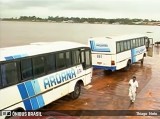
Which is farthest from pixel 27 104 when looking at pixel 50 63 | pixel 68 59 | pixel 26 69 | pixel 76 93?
pixel 76 93

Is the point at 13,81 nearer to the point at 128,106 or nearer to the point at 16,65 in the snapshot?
the point at 16,65

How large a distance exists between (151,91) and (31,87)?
25.9 ft

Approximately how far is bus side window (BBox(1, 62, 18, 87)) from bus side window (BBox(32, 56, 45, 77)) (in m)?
1.08

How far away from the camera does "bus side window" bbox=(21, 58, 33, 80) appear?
1065 centimetres

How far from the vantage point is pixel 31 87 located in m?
10.9

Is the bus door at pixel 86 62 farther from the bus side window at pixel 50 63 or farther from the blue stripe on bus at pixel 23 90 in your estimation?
the blue stripe on bus at pixel 23 90

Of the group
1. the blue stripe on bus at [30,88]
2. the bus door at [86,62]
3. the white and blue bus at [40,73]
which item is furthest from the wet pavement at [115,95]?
the blue stripe on bus at [30,88]

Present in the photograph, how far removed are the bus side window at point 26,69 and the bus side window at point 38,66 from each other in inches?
9.4

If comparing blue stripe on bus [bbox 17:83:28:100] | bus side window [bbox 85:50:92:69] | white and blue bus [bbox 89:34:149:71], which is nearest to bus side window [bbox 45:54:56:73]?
blue stripe on bus [bbox 17:83:28:100]

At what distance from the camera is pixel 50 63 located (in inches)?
485

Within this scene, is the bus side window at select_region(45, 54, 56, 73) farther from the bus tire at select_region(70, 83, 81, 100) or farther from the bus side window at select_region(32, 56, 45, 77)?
the bus tire at select_region(70, 83, 81, 100)

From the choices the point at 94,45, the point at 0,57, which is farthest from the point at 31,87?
the point at 94,45

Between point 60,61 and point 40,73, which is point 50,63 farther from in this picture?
point 40,73

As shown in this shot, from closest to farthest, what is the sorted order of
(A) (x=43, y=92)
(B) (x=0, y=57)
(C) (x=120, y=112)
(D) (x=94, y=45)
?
(B) (x=0, y=57) → (A) (x=43, y=92) → (C) (x=120, y=112) → (D) (x=94, y=45)
